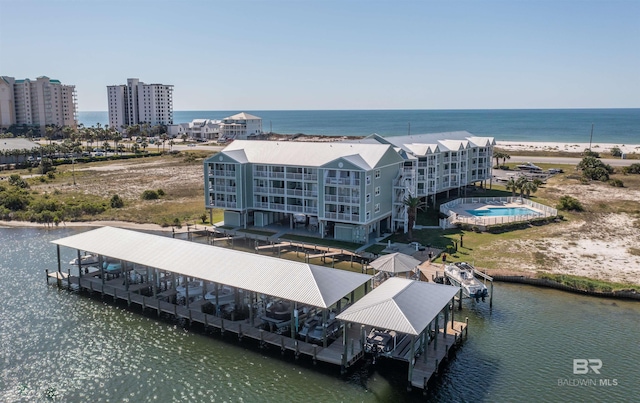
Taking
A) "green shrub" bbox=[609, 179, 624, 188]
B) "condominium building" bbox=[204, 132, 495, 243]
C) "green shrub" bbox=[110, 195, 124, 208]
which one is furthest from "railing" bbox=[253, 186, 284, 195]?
"green shrub" bbox=[609, 179, 624, 188]

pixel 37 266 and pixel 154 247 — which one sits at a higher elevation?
pixel 154 247

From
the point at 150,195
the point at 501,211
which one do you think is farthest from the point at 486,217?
the point at 150,195

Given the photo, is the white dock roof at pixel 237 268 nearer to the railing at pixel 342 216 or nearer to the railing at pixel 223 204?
the railing at pixel 223 204

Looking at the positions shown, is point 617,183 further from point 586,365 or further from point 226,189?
point 226,189

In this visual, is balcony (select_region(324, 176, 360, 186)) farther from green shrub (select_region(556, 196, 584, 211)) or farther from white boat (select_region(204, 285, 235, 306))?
green shrub (select_region(556, 196, 584, 211))

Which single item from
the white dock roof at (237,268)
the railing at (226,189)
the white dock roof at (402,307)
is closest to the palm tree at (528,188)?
the railing at (226,189)

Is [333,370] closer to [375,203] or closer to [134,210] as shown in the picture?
[375,203]

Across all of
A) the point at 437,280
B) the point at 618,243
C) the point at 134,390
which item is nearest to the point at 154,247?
the point at 134,390
